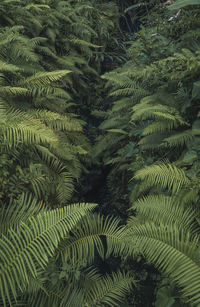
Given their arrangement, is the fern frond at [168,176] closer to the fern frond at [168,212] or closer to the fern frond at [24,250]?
the fern frond at [168,212]

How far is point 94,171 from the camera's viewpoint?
5008mm

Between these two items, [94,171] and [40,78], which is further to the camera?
[94,171]

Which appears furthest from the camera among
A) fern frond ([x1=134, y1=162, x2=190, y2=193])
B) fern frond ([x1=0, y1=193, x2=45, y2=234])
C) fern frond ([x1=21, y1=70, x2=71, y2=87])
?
fern frond ([x1=21, y1=70, x2=71, y2=87])

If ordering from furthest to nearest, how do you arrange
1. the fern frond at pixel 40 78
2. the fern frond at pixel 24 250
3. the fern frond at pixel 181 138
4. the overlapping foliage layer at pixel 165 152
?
the fern frond at pixel 40 78
the fern frond at pixel 181 138
the overlapping foliage layer at pixel 165 152
the fern frond at pixel 24 250

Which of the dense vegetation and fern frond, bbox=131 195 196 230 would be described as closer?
the dense vegetation

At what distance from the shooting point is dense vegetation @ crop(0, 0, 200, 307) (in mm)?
2100

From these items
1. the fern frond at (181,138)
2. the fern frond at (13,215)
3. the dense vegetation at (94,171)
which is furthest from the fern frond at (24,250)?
the fern frond at (181,138)

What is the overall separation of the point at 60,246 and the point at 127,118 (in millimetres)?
2552

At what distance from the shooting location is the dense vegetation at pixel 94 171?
2100mm

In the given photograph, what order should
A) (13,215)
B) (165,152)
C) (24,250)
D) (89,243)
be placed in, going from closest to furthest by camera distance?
1. (24,250)
2. (13,215)
3. (89,243)
4. (165,152)

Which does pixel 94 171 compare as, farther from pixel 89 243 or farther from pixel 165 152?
pixel 89 243

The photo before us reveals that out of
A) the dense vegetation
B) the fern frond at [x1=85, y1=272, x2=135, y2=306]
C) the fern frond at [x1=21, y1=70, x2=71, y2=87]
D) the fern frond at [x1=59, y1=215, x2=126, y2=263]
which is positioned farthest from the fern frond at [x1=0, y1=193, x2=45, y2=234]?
the fern frond at [x1=21, y1=70, x2=71, y2=87]

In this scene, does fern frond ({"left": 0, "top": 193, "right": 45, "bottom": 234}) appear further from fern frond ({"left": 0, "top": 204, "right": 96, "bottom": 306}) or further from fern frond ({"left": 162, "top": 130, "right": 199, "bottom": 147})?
fern frond ({"left": 162, "top": 130, "right": 199, "bottom": 147})

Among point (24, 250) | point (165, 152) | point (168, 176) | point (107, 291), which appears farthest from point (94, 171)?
point (24, 250)
